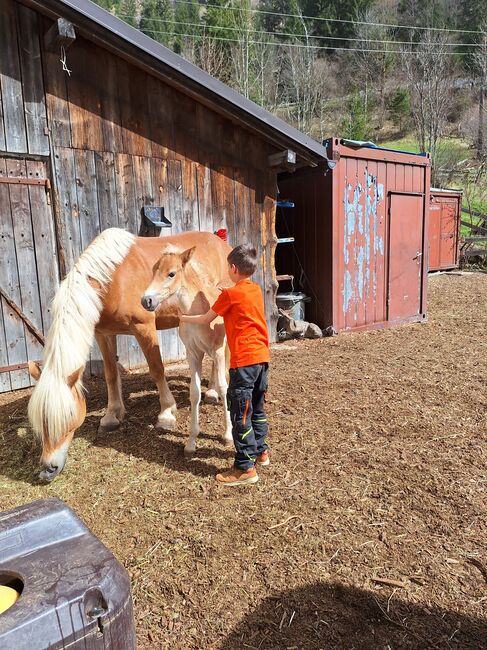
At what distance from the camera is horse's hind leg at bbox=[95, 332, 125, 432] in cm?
401

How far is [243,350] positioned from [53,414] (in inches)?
49.5

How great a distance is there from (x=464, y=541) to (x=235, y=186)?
17.3 ft

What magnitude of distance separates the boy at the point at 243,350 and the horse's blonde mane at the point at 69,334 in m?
0.96

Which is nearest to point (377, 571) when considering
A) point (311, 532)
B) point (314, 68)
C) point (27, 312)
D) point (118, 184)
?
point (311, 532)

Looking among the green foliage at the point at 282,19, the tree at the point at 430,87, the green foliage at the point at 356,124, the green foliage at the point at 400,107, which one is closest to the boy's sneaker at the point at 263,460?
the tree at the point at 430,87

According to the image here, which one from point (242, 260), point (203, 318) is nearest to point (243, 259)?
point (242, 260)

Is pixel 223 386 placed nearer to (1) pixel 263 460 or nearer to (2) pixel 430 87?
(1) pixel 263 460

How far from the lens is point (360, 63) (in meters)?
41.6

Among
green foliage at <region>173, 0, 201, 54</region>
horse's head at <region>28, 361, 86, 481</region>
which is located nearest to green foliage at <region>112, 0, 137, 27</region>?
green foliage at <region>173, 0, 201, 54</region>

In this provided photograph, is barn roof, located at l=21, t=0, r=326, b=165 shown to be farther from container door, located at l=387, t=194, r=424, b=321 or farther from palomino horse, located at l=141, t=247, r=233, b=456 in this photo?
palomino horse, located at l=141, t=247, r=233, b=456

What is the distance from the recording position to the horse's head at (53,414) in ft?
9.55

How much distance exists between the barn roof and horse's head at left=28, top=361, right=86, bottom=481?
3.69m

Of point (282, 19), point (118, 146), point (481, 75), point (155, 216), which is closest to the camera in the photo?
point (118, 146)

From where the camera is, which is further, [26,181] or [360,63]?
[360,63]
